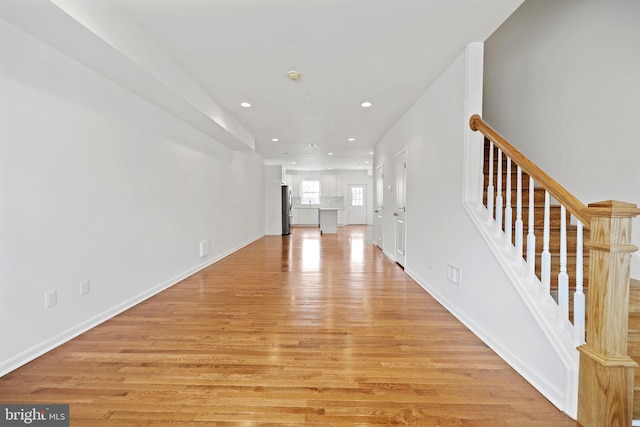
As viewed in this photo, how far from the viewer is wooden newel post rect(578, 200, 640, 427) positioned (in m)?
1.24

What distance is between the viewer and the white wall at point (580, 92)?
2.22m

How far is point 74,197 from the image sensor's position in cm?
226

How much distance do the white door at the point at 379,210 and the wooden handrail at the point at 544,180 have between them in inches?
149

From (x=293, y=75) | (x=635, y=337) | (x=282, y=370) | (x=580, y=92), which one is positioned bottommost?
(x=282, y=370)

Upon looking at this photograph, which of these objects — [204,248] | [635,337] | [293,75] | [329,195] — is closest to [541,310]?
[635,337]

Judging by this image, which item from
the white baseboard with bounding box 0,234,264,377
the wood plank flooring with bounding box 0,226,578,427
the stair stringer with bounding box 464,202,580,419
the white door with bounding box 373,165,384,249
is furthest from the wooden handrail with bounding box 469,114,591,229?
the white door with bounding box 373,165,384,249

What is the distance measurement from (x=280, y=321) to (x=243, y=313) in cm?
43

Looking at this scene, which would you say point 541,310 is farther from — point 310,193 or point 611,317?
point 310,193

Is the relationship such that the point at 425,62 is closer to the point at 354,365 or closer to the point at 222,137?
the point at 354,365

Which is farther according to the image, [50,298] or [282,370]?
[50,298]

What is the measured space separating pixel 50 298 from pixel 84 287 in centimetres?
29

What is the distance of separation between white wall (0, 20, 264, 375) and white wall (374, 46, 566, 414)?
10.7 ft

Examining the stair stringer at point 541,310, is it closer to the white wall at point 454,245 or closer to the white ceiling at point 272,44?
the white wall at point 454,245

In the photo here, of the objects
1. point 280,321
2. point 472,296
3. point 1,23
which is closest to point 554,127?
point 472,296
